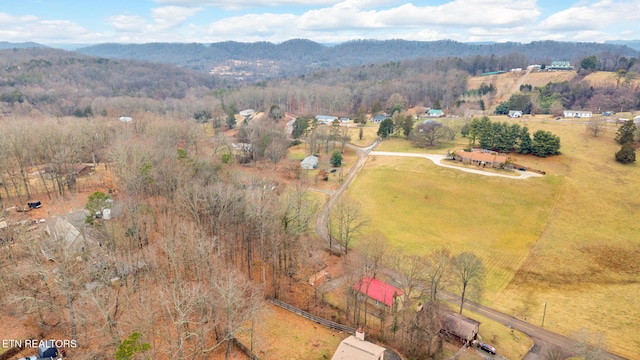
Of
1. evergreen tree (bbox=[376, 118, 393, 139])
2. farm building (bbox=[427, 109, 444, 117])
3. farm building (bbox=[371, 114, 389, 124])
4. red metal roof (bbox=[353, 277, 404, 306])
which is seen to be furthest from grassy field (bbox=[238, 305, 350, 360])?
farm building (bbox=[427, 109, 444, 117])

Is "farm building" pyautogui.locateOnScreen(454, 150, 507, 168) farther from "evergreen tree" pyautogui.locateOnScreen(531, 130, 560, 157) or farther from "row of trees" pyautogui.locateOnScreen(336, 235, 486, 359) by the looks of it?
"row of trees" pyautogui.locateOnScreen(336, 235, 486, 359)

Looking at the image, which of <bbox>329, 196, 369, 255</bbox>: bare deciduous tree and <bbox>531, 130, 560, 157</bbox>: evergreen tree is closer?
<bbox>329, 196, 369, 255</bbox>: bare deciduous tree

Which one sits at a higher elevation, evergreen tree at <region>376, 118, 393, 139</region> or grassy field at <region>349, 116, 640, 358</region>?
evergreen tree at <region>376, 118, 393, 139</region>

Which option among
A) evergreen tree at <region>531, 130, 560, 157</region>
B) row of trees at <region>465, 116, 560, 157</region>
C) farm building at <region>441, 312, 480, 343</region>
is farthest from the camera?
row of trees at <region>465, 116, 560, 157</region>

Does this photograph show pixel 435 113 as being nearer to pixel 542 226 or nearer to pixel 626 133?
pixel 626 133

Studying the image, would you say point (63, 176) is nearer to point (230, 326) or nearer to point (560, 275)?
point (230, 326)

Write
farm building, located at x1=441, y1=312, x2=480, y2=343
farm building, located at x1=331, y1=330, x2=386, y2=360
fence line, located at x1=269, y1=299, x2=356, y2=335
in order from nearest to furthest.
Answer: farm building, located at x1=331, y1=330, x2=386, y2=360 → fence line, located at x1=269, y1=299, x2=356, y2=335 → farm building, located at x1=441, y1=312, x2=480, y2=343

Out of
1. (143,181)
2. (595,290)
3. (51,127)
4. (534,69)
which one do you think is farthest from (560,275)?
(534,69)
